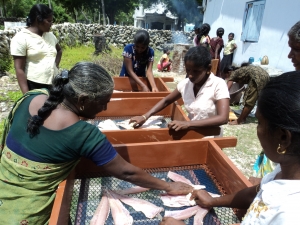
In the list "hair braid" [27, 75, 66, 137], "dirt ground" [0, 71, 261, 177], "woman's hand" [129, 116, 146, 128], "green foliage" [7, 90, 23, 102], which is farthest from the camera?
"green foliage" [7, 90, 23, 102]

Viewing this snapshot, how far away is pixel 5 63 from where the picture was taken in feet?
24.3

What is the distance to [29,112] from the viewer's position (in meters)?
1.34

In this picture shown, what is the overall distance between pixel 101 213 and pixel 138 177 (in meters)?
0.30

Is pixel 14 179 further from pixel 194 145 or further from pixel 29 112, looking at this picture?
pixel 194 145

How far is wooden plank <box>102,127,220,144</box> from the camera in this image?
204 centimetres

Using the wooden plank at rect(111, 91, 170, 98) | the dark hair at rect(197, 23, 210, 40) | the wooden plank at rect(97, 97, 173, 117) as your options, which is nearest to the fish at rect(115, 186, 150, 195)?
the wooden plank at rect(97, 97, 173, 117)

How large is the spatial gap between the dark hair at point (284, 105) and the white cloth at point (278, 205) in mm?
128

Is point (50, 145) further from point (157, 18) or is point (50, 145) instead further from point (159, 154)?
point (157, 18)

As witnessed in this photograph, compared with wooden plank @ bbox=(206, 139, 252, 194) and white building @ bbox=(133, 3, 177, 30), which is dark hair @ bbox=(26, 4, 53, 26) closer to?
wooden plank @ bbox=(206, 139, 252, 194)

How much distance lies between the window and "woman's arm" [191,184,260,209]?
785cm

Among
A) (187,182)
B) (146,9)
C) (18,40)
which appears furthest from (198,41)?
(146,9)

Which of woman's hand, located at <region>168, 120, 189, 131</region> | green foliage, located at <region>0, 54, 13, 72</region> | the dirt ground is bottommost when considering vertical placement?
the dirt ground

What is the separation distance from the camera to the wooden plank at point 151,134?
2040mm

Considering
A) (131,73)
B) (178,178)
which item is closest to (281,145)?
(178,178)
